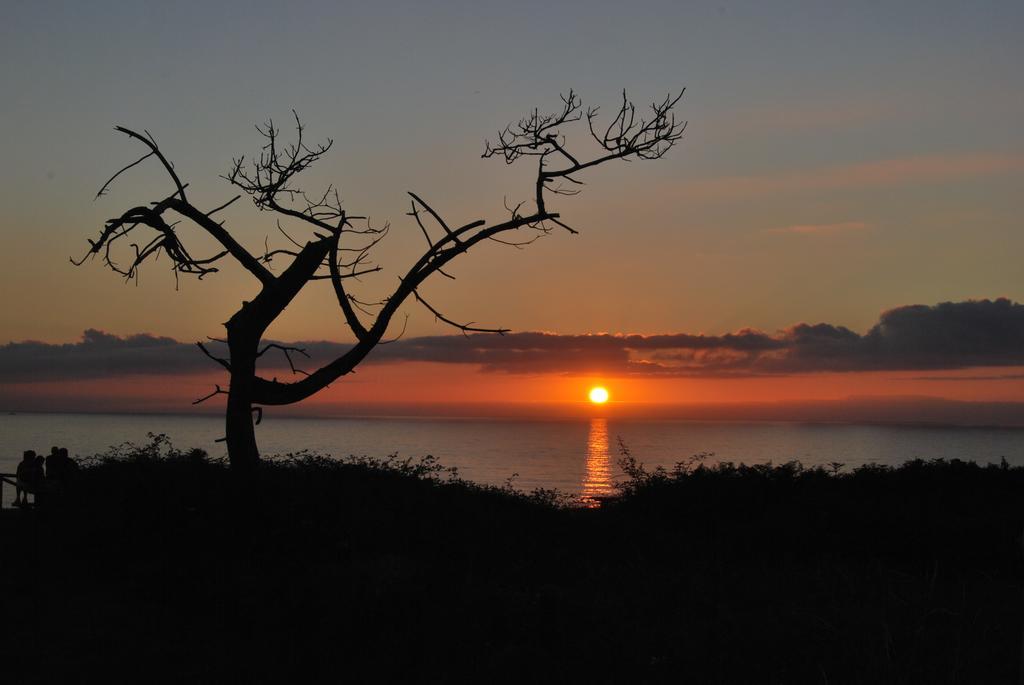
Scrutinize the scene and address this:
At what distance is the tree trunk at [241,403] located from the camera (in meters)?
17.2

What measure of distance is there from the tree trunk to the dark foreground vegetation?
0.41 m

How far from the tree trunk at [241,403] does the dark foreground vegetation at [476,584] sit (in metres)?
0.41

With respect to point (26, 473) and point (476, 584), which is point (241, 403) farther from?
point (26, 473)

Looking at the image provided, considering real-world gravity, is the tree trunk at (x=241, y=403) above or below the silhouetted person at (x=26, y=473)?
above

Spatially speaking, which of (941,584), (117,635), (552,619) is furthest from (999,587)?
(117,635)

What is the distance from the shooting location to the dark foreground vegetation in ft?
34.3

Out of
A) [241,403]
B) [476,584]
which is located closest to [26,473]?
[241,403]

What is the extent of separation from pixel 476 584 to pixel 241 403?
712cm

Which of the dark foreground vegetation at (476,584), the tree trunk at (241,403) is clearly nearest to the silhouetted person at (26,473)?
the dark foreground vegetation at (476,584)

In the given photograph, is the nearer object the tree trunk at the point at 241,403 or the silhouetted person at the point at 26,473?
the tree trunk at the point at 241,403

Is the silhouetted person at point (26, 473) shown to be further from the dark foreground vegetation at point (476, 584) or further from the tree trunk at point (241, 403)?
the tree trunk at point (241, 403)

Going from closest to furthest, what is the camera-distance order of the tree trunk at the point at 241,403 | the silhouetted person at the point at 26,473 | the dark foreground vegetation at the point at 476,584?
the dark foreground vegetation at the point at 476,584, the tree trunk at the point at 241,403, the silhouetted person at the point at 26,473

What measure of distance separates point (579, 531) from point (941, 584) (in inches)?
238

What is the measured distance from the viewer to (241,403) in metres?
17.5
